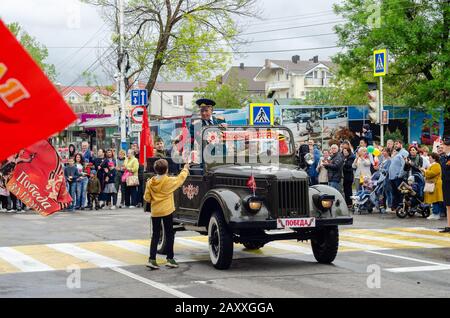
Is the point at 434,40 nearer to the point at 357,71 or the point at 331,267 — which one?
the point at 357,71

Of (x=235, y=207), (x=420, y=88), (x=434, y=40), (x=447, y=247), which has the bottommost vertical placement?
(x=447, y=247)

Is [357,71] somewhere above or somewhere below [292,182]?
above

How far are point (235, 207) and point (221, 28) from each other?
3335 centimetres

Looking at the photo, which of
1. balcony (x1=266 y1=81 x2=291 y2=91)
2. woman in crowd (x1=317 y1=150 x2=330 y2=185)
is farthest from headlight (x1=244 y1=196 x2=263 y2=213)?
balcony (x1=266 y1=81 x2=291 y2=91)

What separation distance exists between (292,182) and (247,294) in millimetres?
2592

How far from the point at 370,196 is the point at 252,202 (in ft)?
37.4

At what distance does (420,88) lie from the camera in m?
38.8

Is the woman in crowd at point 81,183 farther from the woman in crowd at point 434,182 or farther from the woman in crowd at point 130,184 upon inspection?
the woman in crowd at point 434,182

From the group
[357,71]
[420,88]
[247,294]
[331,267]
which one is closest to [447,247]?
[331,267]

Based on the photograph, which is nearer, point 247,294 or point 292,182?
point 247,294

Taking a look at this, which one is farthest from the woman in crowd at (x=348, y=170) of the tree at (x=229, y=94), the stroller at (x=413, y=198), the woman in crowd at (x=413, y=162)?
the tree at (x=229, y=94)

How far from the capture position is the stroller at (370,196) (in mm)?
21891
